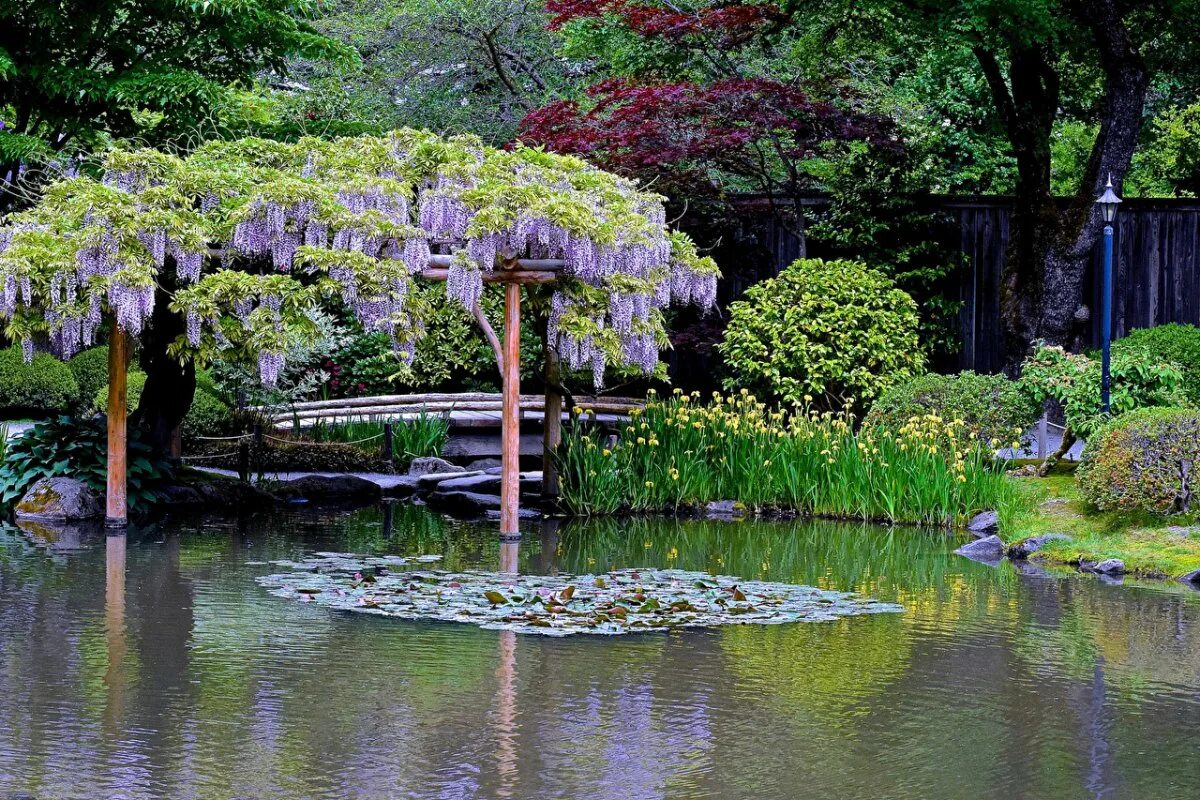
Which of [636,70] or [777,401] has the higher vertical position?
[636,70]

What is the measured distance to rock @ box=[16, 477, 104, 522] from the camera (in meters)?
12.2

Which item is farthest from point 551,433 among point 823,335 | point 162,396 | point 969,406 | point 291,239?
point 823,335

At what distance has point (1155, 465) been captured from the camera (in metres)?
11.1

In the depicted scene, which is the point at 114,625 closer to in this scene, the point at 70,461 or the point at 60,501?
the point at 60,501

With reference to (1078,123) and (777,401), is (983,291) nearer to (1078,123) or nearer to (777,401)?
(777,401)

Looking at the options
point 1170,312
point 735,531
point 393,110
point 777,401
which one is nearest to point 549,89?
point 393,110

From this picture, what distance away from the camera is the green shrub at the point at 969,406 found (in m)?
13.3

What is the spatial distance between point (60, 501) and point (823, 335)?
7918 millimetres

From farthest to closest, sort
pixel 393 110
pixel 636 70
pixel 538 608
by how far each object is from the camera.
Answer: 1. pixel 393 110
2. pixel 636 70
3. pixel 538 608

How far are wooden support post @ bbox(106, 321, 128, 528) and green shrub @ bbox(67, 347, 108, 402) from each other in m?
6.91

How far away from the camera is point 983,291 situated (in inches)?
687

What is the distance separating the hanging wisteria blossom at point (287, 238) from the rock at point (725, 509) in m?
2.70

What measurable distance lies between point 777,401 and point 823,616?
27.2ft

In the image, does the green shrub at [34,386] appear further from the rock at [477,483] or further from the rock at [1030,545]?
the rock at [1030,545]
